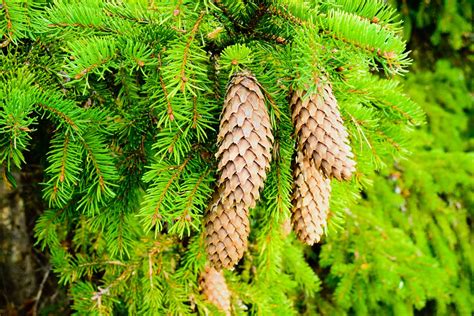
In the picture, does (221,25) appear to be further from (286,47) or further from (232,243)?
(232,243)

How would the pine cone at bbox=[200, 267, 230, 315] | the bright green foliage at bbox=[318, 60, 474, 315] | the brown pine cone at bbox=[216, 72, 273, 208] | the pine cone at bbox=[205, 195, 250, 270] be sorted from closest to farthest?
the brown pine cone at bbox=[216, 72, 273, 208] → the pine cone at bbox=[205, 195, 250, 270] → the pine cone at bbox=[200, 267, 230, 315] → the bright green foliage at bbox=[318, 60, 474, 315]

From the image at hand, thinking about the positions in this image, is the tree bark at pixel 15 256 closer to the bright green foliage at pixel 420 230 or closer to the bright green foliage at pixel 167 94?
the bright green foliage at pixel 167 94

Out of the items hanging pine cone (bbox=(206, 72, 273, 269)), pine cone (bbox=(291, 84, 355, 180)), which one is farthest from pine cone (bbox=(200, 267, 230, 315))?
pine cone (bbox=(291, 84, 355, 180))

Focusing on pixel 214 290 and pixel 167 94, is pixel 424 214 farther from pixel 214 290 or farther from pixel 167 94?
pixel 167 94

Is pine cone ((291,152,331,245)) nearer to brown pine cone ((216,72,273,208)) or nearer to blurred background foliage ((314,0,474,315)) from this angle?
brown pine cone ((216,72,273,208))

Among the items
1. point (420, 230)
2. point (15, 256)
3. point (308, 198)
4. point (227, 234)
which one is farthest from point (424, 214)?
point (15, 256)

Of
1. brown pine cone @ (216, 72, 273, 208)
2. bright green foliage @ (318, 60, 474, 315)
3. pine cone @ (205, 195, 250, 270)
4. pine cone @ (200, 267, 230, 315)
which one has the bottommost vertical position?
bright green foliage @ (318, 60, 474, 315)

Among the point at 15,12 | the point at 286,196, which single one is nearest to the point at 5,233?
the point at 15,12
